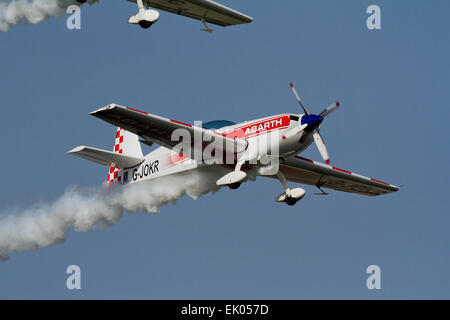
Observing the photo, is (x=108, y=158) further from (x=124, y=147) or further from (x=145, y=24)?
(x=145, y=24)

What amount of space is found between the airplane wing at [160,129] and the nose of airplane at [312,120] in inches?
72.9

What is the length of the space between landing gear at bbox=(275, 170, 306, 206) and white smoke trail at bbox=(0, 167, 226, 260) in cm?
308

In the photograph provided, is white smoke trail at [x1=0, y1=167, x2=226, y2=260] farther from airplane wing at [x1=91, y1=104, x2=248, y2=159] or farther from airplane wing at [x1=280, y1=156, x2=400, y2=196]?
airplane wing at [x1=280, y1=156, x2=400, y2=196]

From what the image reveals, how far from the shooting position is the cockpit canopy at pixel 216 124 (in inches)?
1262

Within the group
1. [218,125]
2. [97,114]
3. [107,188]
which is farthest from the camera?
[107,188]

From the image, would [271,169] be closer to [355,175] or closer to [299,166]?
[299,166]

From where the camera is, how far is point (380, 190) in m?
36.1

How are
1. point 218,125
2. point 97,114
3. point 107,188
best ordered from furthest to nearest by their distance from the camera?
point 107,188 → point 218,125 → point 97,114

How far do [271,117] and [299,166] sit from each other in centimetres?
296

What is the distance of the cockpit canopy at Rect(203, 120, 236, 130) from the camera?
32062 millimetres

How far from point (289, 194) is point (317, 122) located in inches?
109

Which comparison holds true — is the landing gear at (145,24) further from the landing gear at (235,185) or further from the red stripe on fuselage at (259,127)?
the landing gear at (235,185)

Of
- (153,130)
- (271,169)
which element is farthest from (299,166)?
(153,130)

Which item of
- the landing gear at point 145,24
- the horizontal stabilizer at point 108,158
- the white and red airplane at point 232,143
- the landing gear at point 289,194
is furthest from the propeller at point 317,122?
the horizontal stabilizer at point 108,158
